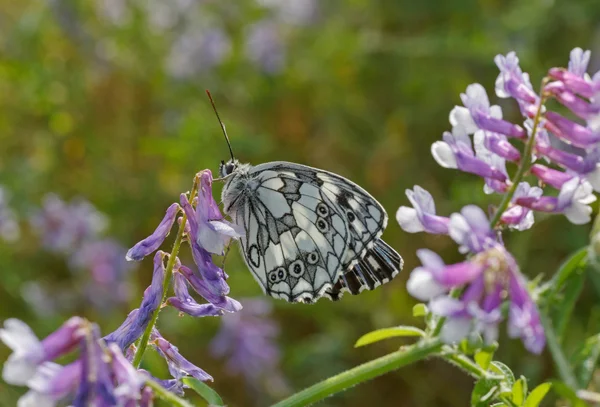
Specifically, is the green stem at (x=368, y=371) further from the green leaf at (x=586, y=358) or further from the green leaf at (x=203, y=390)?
the green leaf at (x=586, y=358)

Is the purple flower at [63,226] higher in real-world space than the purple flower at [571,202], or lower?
higher

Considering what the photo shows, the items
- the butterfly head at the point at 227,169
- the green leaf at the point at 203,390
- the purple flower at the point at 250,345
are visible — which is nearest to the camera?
the green leaf at the point at 203,390

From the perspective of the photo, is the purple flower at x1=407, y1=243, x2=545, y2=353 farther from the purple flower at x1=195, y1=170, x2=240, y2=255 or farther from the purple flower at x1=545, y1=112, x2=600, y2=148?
the purple flower at x1=195, y1=170, x2=240, y2=255

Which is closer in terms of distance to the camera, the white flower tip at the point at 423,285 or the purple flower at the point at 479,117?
the white flower tip at the point at 423,285

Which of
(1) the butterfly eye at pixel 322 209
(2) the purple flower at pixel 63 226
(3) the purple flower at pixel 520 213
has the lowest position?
(3) the purple flower at pixel 520 213

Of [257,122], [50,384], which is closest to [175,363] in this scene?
[50,384]

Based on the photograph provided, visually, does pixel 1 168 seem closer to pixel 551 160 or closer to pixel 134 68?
pixel 134 68

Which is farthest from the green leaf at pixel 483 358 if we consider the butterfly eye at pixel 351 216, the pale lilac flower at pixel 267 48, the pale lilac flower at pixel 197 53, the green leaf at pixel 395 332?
the pale lilac flower at pixel 197 53

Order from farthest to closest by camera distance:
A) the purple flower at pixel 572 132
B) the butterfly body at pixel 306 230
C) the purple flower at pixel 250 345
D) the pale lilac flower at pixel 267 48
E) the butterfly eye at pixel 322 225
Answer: the pale lilac flower at pixel 267 48, the purple flower at pixel 250 345, the butterfly eye at pixel 322 225, the butterfly body at pixel 306 230, the purple flower at pixel 572 132
